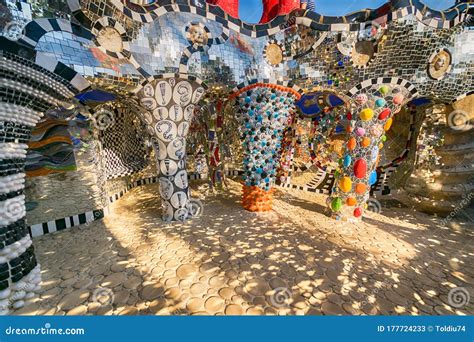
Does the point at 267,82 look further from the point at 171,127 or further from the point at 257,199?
the point at 257,199

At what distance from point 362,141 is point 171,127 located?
2964 mm

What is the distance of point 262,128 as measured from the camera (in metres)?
3.57

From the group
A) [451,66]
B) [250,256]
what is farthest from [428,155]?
[250,256]

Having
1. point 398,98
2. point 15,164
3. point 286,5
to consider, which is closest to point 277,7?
point 286,5

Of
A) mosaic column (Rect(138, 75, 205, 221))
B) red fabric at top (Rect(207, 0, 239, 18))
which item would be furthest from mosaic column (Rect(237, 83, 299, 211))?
red fabric at top (Rect(207, 0, 239, 18))

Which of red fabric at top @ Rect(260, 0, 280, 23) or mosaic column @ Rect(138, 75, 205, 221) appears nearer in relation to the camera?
mosaic column @ Rect(138, 75, 205, 221)

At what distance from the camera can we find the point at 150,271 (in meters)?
2.35

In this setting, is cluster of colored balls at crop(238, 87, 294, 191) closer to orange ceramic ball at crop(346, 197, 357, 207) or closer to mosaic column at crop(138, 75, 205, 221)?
mosaic column at crop(138, 75, 205, 221)

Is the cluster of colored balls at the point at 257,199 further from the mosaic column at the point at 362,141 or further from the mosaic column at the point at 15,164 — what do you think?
the mosaic column at the point at 15,164

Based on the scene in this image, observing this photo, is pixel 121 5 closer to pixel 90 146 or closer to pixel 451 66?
pixel 90 146

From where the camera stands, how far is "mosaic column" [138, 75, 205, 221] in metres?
2.99

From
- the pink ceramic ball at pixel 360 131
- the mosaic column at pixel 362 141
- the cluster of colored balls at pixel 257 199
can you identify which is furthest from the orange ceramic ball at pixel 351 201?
the cluster of colored balls at pixel 257 199

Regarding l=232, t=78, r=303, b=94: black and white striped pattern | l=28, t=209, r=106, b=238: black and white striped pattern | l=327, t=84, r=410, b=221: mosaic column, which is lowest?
l=28, t=209, r=106, b=238: black and white striped pattern

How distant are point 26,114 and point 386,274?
13.2 feet
